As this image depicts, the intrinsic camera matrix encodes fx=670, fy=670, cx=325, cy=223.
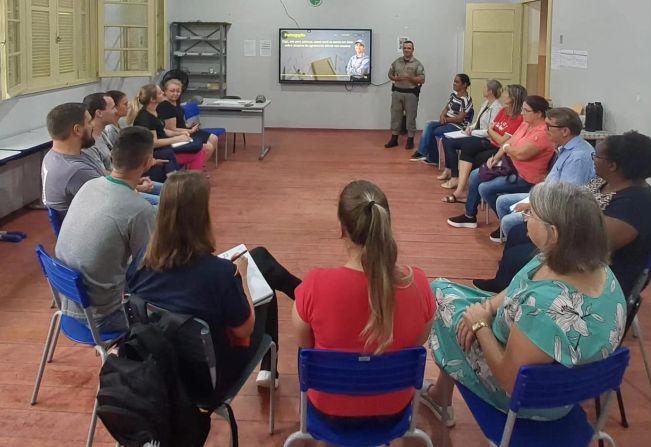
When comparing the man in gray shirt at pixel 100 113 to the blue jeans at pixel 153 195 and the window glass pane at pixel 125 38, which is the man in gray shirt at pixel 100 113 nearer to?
the blue jeans at pixel 153 195

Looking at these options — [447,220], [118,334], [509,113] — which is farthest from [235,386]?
[509,113]

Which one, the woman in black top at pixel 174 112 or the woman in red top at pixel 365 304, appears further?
the woman in black top at pixel 174 112

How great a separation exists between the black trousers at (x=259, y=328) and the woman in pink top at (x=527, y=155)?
2565mm

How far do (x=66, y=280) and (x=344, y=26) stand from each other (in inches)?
380

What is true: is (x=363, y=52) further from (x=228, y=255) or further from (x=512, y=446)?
(x=512, y=446)

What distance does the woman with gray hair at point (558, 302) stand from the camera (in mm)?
1785

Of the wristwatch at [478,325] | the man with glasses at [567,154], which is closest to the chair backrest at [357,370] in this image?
the wristwatch at [478,325]

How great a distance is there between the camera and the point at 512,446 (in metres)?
1.91

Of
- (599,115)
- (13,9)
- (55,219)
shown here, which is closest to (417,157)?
(599,115)

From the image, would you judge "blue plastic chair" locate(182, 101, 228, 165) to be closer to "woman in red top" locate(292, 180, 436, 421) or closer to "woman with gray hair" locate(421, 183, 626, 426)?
"woman in red top" locate(292, 180, 436, 421)

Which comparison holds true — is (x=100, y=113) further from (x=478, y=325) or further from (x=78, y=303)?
(x=478, y=325)

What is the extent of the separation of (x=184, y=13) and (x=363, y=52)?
10.2ft

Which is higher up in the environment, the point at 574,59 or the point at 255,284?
the point at 574,59

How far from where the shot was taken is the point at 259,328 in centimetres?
242
